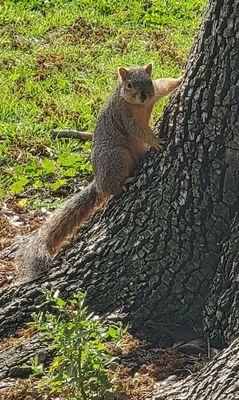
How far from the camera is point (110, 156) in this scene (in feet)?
14.6

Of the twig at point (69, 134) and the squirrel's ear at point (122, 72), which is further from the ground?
the squirrel's ear at point (122, 72)

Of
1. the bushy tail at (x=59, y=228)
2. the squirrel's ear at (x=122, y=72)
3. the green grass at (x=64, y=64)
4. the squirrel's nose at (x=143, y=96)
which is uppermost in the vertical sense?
the squirrel's ear at (x=122, y=72)

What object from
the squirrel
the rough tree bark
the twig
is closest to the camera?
the rough tree bark

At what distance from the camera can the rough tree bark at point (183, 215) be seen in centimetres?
343

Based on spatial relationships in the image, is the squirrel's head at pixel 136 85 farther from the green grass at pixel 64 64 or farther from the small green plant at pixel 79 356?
the small green plant at pixel 79 356

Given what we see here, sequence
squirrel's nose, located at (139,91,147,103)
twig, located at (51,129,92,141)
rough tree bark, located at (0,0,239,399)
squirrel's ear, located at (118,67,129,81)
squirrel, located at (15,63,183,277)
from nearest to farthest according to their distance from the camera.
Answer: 1. rough tree bark, located at (0,0,239,399)
2. squirrel, located at (15,63,183,277)
3. squirrel's nose, located at (139,91,147,103)
4. squirrel's ear, located at (118,67,129,81)
5. twig, located at (51,129,92,141)

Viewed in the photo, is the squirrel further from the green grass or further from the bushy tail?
the green grass

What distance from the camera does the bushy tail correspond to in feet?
14.1

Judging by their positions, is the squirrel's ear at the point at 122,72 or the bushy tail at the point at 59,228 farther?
the squirrel's ear at the point at 122,72

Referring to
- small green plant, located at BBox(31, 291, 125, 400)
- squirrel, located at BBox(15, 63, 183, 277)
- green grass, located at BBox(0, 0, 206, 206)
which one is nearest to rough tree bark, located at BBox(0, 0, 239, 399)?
squirrel, located at BBox(15, 63, 183, 277)

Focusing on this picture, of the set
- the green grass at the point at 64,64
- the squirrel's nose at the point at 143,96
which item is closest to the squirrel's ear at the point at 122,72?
the squirrel's nose at the point at 143,96

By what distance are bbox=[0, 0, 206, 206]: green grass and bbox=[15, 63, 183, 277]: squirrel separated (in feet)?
3.19

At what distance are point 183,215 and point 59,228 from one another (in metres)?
1.01

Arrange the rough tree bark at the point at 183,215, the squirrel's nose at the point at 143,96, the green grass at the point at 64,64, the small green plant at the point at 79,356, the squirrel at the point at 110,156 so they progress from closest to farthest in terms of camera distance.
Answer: the small green plant at the point at 79,356 < the rough tree bark at the point at 183,215 < the squirrel at the point at 110,156 < the squirrel's nose at the point at 143,96 < the green grass at the point at 64,64
